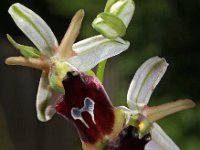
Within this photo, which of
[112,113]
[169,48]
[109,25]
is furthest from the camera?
[169,48]

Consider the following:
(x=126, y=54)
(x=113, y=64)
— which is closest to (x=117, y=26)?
(x=126, y=54)

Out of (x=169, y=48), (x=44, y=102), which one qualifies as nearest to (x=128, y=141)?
(x=44, y=102)

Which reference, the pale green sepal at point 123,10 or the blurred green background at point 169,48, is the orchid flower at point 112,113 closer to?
the pale green sepal at point 123,10

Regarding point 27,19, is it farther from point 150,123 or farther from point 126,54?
point 126,54

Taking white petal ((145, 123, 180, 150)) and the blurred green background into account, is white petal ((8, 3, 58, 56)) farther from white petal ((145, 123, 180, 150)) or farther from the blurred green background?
the blurred green background

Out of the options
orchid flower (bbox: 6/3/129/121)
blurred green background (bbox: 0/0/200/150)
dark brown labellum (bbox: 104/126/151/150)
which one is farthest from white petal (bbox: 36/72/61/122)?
blurred green background (bbox: 0/0/200/150)

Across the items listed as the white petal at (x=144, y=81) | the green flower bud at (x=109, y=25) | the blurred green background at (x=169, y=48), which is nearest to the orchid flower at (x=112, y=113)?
the white petal at (x=144, y=81)

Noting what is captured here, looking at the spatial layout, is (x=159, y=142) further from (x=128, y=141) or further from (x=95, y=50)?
(x=95, y=50)
